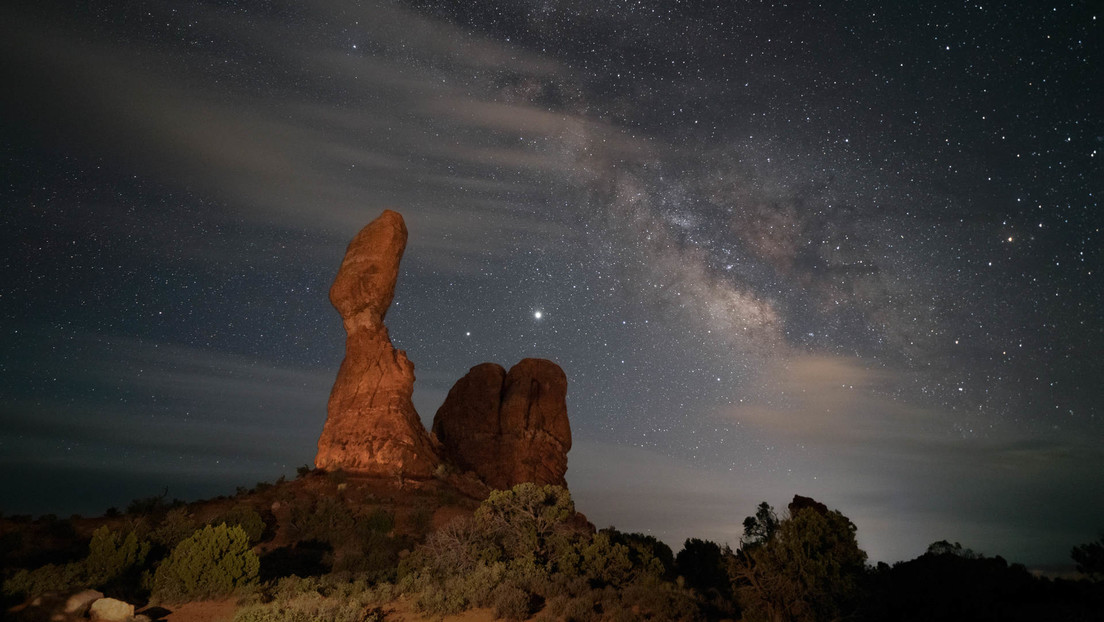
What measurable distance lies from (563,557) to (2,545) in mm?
18496

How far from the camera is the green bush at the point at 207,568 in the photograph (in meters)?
16.8

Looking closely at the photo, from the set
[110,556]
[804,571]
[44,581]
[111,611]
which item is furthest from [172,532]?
[804,571]

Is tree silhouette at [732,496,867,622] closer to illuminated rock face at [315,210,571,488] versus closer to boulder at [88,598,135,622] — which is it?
boulder at [88,598,135,622]

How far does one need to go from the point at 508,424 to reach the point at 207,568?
30273mm

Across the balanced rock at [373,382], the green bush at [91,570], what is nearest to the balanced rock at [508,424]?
the balanced rock at [373,382]

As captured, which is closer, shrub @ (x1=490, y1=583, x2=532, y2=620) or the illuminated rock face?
shrub @ (x1=490, y1=583, x2=532, y2=620)

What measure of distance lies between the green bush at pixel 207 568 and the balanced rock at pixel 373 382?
17.5 meters

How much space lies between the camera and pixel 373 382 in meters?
39.3

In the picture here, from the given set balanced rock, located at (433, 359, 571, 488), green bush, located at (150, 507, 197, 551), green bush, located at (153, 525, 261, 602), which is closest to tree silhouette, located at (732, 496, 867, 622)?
green bush, located at (153, 525, 261, 602)

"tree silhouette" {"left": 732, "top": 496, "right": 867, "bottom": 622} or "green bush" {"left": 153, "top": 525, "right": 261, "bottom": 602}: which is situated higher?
"tree silhouette" {"left": 732, "top": 496, "right": 867, "bottom": 622}

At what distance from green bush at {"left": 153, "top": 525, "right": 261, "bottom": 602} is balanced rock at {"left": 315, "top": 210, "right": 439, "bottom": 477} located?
17453 mm

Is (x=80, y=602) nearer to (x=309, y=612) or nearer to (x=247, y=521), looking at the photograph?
(x=309, y=612)

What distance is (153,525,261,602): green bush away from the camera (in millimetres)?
16797

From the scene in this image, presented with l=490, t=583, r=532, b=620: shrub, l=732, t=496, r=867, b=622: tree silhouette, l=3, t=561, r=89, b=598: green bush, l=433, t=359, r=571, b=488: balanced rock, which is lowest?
l=3, t=561, r=89, b=598: green bush
